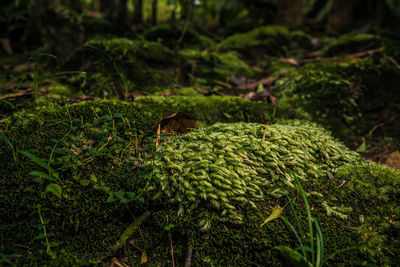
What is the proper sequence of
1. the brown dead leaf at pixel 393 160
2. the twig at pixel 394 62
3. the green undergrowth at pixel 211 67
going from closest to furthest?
the brown dead leaf at pixel 393 160 < the twig at pixel 394 62 < the green undergrowth at pixel 211 67

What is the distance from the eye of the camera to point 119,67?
360 cm

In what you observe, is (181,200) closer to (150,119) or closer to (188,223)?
(188,223)

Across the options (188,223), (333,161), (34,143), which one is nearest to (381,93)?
(333,161)

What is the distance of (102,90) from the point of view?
3291 mm

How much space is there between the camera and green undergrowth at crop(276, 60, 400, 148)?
3350 millimetres

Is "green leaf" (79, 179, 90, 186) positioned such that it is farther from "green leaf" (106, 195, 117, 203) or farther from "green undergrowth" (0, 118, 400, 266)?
"green leaf" (106, 195, 117, 203)

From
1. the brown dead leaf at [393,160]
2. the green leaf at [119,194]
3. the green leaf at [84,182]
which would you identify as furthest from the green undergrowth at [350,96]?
the green leaf at [84,182]

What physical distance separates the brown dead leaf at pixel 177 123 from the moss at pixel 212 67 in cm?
210

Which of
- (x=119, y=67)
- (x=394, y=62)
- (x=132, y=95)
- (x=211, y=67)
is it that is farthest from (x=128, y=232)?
(x=394, y=62)

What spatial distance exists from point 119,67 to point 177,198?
9.42 feet

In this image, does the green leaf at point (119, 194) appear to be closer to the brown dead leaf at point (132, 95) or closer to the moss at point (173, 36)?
the brown dead leaf at point (132, 95)

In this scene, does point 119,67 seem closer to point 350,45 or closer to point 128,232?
point 128,232

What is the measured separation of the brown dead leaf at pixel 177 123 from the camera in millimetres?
2154

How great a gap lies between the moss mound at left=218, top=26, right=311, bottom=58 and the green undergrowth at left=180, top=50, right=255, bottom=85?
3.17 ft
